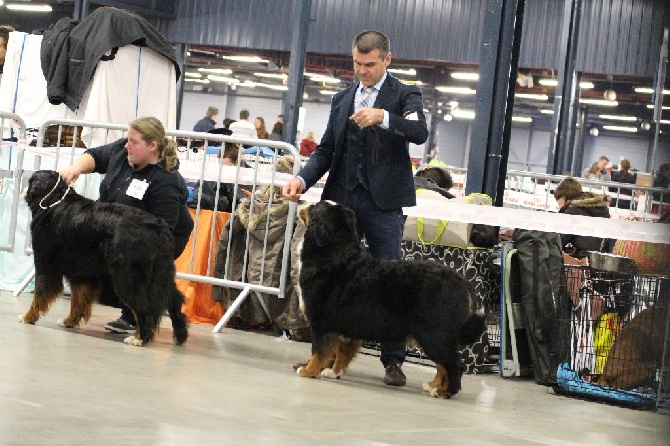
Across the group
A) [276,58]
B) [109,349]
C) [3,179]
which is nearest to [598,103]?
[276,58]

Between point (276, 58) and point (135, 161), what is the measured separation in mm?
21696

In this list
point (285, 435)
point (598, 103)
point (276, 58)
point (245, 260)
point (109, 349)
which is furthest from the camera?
point (598, 103)

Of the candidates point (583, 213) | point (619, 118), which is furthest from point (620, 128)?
point (583, 213)

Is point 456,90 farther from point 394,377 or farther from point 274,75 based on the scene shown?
point 394,377

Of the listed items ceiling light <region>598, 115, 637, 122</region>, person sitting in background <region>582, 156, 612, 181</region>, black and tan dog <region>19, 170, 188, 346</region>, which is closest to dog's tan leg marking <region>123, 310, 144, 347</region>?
black and tan dog <region>19, 170, 188, 346</region>

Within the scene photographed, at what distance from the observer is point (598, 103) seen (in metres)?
31.3

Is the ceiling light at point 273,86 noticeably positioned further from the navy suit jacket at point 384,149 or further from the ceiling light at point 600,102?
the navy suit jacket at point 384,149

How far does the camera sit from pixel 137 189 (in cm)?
589

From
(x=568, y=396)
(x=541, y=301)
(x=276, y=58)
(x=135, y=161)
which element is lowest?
(x=568, y=396)

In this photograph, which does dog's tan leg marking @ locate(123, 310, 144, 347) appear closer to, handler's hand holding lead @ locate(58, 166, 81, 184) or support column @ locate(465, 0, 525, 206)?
handler's hand holding lead @ locate(58, 166, 81, 184)

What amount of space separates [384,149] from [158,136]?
4.74ft

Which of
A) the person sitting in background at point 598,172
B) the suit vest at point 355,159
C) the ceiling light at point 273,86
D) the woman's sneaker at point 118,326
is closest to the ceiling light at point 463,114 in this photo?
the ceiling light at point 273,86

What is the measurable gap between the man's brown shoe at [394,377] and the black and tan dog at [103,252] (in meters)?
1.26

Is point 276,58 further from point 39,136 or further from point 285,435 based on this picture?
point 285,435
